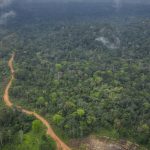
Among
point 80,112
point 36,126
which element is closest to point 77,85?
point 80,112

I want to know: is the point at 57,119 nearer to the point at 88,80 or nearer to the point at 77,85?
the point at 77,85

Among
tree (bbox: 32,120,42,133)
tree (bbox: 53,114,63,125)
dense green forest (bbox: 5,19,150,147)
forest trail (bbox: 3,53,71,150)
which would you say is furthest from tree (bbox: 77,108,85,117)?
tree (bbox: 32,120,42,133)

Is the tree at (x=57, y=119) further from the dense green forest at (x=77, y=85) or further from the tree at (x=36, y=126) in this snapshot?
the tree at (x=36, y=126)

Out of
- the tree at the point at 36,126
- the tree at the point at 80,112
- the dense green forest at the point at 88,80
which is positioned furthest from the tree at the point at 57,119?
the tree at the point at 80,112

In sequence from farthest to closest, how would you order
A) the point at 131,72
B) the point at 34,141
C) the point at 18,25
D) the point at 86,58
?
1. the point at 18,25
2. the point at 86,58
3. the point at 131,72
4. the point at 34,141

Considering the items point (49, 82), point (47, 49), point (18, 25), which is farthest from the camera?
point (18, 25)

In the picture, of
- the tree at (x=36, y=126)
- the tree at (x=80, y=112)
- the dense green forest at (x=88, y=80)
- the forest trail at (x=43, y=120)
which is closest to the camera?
the forest trail at (x=43, y=120)

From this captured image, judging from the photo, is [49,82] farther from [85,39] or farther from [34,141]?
[85,39]

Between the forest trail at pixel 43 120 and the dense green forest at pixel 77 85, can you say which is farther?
the dense green forest at pixel 77 85

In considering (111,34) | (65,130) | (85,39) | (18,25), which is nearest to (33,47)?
(85,39)
